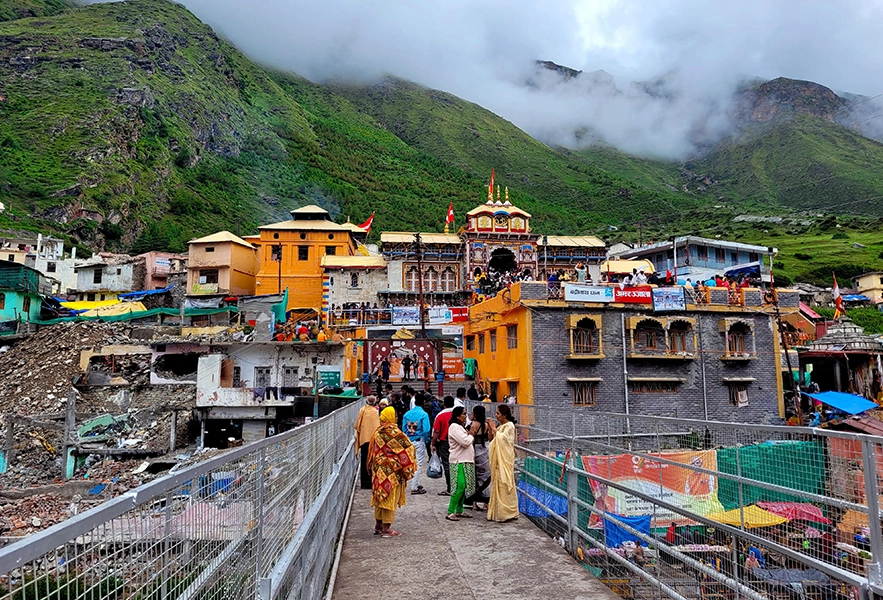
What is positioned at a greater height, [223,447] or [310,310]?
[310,310]

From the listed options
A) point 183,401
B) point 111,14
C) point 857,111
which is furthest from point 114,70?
point 857,111

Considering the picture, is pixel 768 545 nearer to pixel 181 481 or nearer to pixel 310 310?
pixel 181 481

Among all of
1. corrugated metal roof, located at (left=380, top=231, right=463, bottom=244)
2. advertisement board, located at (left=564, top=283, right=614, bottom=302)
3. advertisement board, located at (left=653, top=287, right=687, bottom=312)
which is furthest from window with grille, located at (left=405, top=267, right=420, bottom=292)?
advertisement board, located at (left=653, top=287, right=687, bottom=312)

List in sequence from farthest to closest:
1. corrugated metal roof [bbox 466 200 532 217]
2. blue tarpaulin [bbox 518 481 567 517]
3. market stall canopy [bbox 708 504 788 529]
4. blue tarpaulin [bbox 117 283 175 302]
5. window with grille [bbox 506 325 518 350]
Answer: blue tarpaulin [bbox 117 283 175 302]
corrugated metal roof [bbox 466 200 532 217]
window with grille [bbox 506 325 518 350]
blue tarpaulin [bbox 518 481 567 517]
market stall canopy [bbox 708 504 788 529]

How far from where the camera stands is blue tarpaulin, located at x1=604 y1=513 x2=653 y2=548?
640 centimetres

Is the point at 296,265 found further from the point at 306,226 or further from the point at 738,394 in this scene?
the point at 738,394

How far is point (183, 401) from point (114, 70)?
7877 cm

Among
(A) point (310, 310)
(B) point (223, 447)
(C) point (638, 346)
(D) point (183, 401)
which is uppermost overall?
(A) point (310, 310)

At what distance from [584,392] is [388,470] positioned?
16710 millimetres

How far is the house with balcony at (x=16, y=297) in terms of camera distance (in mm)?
37844

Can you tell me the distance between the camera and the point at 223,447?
89.5ft

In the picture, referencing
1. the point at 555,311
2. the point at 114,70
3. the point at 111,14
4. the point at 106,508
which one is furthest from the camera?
the point at 111,14

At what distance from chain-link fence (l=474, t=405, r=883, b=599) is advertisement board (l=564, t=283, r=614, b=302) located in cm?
1459

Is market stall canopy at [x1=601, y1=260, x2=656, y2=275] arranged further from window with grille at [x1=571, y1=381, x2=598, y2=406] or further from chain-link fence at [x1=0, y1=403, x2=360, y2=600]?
chain-link fence at [x1=0, y1=403, x2=360, y2=600]
